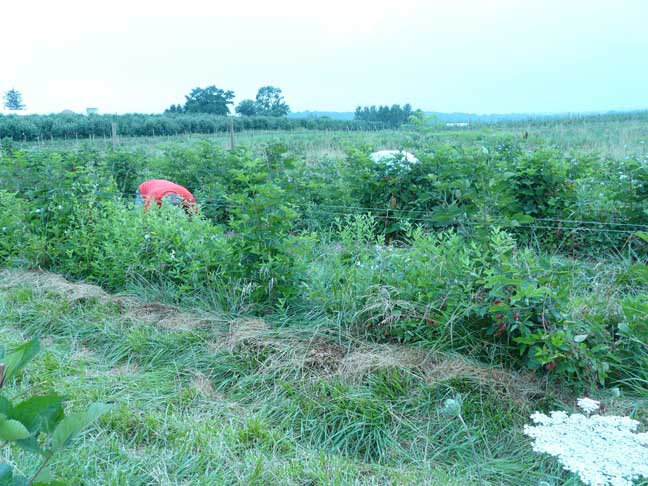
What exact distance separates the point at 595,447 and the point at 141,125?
3402cm

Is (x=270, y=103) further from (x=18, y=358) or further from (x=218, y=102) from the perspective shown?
(x=18, y=358)

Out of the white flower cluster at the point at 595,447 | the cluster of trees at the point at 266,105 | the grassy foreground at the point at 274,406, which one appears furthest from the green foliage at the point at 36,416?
the cluster of trees at the point at 266,105

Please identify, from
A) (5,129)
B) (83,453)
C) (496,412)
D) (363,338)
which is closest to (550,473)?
(496,412)

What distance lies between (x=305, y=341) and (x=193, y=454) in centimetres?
116

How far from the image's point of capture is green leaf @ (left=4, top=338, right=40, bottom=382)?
41.0 inches

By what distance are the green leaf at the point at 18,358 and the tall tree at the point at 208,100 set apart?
45671mm

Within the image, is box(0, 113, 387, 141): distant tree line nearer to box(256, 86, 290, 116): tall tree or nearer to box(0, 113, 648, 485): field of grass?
box(256, 86, 290, 116): tall tree

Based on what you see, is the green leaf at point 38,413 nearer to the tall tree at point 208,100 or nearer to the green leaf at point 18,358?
the green leaf at point 18,358

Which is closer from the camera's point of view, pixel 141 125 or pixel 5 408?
pixel 5 408

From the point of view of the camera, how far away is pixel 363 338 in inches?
146

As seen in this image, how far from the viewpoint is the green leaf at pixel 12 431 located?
95 centimetres

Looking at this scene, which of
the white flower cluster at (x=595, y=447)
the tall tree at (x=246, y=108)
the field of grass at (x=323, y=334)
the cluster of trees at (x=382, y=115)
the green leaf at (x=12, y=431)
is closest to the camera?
the green leaf at (x=12, y=431)

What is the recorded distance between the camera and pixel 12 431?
949 mm

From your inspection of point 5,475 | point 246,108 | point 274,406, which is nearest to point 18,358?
point 5,475
